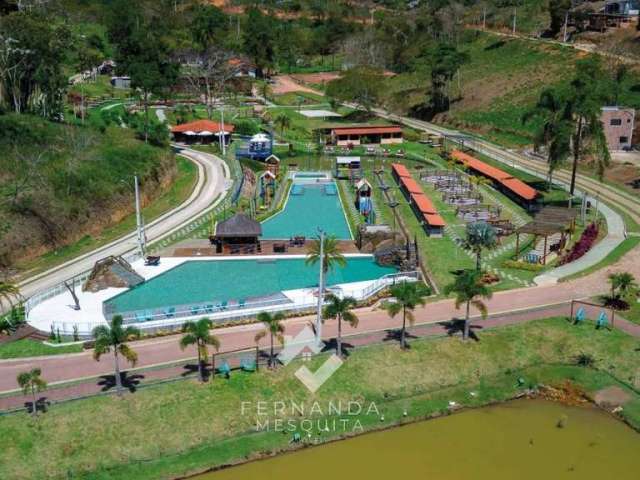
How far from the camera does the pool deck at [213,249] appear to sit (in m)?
51.3

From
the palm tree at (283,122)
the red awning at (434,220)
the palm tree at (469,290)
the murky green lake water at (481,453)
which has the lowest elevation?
the murky green lake water at (481,453)

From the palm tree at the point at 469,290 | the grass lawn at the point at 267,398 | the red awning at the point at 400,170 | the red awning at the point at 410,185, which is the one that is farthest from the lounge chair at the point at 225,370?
the red awning at the point at 400,170

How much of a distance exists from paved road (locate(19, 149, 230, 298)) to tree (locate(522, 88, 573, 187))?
29546 mm

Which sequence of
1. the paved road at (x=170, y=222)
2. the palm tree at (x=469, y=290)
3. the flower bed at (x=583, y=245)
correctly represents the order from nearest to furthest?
the palm tree at (x=469, y=290) < the paved road at (x=170, y=222) < the flower bed at (x=583, y=245)

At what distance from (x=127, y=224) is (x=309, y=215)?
1576 centimetres

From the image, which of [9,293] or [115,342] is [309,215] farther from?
[115,342]

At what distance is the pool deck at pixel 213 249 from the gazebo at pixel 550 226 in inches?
477

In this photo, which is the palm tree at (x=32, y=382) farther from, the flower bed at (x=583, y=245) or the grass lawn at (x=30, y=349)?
the flower bed at (x=583, y=245)

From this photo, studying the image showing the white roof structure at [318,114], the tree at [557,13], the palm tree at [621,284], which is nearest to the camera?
the palm tree at [621,284]

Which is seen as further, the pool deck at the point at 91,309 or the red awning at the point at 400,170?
the red awning at the point at 400,170

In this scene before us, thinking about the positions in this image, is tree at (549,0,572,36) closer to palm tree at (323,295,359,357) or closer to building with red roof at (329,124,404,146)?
building with red roof at (329,124,404,146)

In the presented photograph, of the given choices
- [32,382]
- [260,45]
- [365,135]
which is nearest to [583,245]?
[32,382]

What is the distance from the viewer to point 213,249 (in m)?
52.4

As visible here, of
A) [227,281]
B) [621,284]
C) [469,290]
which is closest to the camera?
[469,290]
